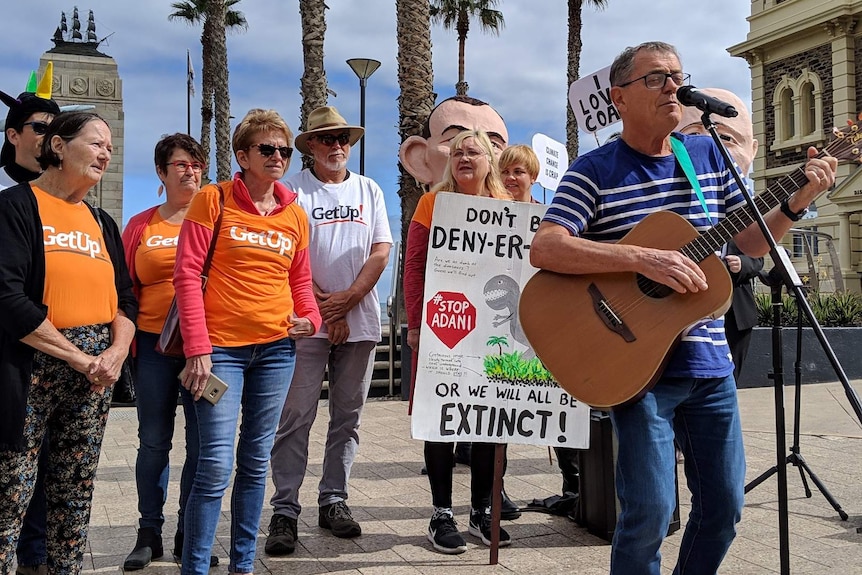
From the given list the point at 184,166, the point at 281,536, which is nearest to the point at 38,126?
the point at 184,166

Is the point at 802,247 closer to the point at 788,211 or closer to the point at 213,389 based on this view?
the point at 788,211

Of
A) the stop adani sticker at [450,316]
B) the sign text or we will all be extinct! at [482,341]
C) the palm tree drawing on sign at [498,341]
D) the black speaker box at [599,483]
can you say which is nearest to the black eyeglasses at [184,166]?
the sign text or we will all be extinct! at [482,341]

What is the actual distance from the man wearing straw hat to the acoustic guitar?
194 cm

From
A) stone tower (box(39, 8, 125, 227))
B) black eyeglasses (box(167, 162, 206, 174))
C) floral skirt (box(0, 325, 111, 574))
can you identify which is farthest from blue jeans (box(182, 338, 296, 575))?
stone tower (box(39, 8, 125, 227))

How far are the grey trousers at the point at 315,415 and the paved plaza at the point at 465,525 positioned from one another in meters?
0.27

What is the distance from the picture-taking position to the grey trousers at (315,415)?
14.5 feet

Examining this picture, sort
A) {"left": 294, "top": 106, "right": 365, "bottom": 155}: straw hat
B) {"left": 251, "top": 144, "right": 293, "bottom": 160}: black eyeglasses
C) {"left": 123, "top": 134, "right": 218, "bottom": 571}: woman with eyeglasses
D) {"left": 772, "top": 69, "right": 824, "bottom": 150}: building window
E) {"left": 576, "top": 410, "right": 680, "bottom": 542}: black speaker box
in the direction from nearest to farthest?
{"left": 251, "top": 144, "right": 293, "bottom": 160}: black eyeglasses
{"left": 123, "top": 134, "right": 218, "bottom": 571}: woman with eyeglasses
{"left": 576, "top": 410, "right": 680, "bottom": 542}: black speaker box
{"left": 294, "top": 106, "right": 365, "bottom": 155}: straw hat
{"left": 772, "top": 69, "right": 824, "bottom": 150}: building window

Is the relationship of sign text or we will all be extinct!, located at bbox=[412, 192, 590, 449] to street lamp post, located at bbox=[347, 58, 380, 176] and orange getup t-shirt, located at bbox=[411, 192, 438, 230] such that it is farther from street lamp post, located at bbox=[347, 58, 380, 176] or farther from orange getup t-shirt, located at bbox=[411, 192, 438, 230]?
street lamp post, located at bbox=[347, 58, 380, 176]

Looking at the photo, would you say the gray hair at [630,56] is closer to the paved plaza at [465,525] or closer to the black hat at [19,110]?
the paved plaza at [465,525]

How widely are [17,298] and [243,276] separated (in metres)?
0.92

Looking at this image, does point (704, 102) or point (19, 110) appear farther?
point (19, 110)

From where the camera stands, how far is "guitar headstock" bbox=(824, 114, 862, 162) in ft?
9.12

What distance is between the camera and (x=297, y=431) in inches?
175

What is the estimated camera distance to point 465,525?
15.5ft
